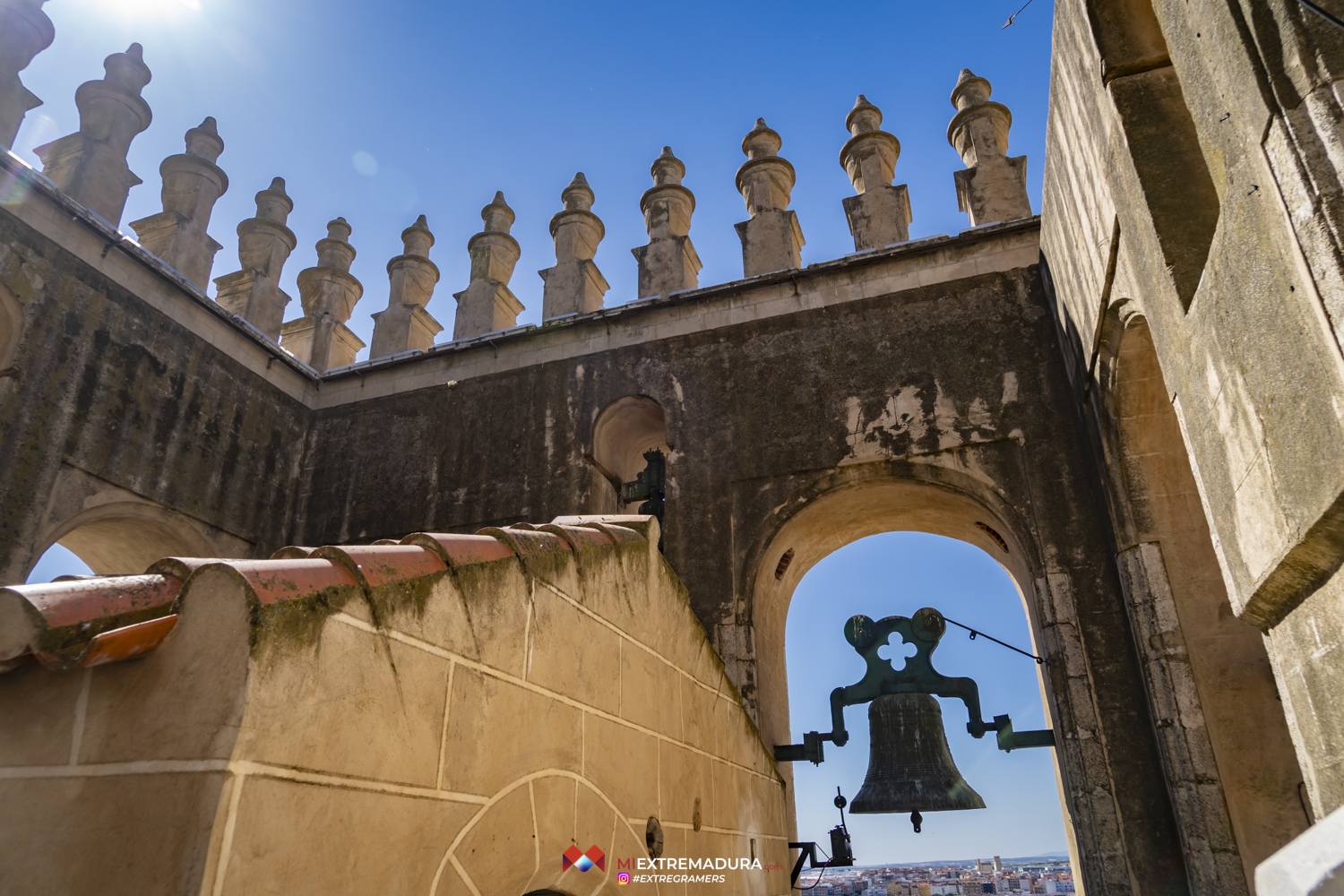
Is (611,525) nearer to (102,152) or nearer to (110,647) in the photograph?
(110,647)

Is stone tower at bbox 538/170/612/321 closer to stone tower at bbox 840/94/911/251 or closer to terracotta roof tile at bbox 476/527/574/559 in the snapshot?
stone tower at bbox 840/94/911/251

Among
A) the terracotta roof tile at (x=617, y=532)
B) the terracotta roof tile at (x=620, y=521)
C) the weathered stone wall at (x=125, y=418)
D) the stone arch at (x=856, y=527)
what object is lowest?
the terracotta roof tile at (x=617, y=532)

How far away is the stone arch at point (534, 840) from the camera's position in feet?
6.63

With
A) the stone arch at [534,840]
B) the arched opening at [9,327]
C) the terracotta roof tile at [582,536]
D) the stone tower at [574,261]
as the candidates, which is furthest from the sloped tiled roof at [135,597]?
the stone tower at [574,261]

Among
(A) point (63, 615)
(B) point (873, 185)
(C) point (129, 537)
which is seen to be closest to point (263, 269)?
(C) point (129, 537)

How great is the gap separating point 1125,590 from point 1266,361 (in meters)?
4.08

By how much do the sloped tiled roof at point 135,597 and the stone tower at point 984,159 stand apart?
7963 mm

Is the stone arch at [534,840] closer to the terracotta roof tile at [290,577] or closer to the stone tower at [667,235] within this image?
the terracotta roof tile at [290,577]

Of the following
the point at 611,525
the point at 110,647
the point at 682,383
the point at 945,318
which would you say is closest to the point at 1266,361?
the point at 611,525

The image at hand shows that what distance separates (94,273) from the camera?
318 inches

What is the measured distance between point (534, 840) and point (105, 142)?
956 centimetres

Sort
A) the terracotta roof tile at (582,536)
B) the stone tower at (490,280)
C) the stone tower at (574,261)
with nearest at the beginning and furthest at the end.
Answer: the terracotta roof tile at (582,536), the stone tower at (574,261), the stone tower at (490,280)

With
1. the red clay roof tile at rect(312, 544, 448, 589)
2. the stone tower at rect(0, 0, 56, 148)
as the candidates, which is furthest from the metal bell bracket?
the stone tower at rect(0, 0, 56, 148)

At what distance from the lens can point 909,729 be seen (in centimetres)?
723
